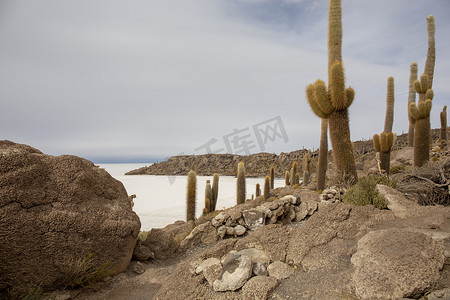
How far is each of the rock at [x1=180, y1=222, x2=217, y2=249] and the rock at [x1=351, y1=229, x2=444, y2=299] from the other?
12.7ft

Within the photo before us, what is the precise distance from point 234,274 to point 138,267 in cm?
243

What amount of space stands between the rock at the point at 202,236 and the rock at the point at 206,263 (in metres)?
2.20

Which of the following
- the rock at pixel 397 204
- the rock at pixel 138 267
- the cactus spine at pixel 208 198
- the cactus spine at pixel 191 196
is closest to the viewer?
the rock at pixel 138 267

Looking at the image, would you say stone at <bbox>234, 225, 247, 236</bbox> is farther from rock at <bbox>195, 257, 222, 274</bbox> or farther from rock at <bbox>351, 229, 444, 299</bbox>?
rock at <bbox>351, 229, 444, 299</bbox>

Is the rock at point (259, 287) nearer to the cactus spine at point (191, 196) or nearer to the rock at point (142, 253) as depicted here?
Answer: the rock at point (142, 253)

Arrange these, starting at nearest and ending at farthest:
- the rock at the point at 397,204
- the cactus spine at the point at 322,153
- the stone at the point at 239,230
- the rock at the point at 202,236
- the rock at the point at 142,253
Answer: the rock at the point at 142,253 < the rock at the point at 397,204 < the rock at the point at 202,236 < the stone at the point at 239,230 < the cactus spine at the point at 322,153

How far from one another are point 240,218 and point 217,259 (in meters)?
2.88

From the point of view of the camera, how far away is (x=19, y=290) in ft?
13.3

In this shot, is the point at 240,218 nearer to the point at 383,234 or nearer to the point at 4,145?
the point at 383,234

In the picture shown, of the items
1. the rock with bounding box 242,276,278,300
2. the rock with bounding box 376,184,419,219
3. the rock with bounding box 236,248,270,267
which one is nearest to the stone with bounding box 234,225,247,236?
the rock with bounding box 236,248,270,267

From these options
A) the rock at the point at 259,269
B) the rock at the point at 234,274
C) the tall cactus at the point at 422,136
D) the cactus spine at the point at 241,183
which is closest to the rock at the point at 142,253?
the rock at the point at 234,274

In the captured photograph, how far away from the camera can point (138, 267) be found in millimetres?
5547

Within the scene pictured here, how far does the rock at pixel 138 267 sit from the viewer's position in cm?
545

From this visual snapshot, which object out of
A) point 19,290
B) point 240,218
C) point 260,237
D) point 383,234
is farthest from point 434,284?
point 19,290
